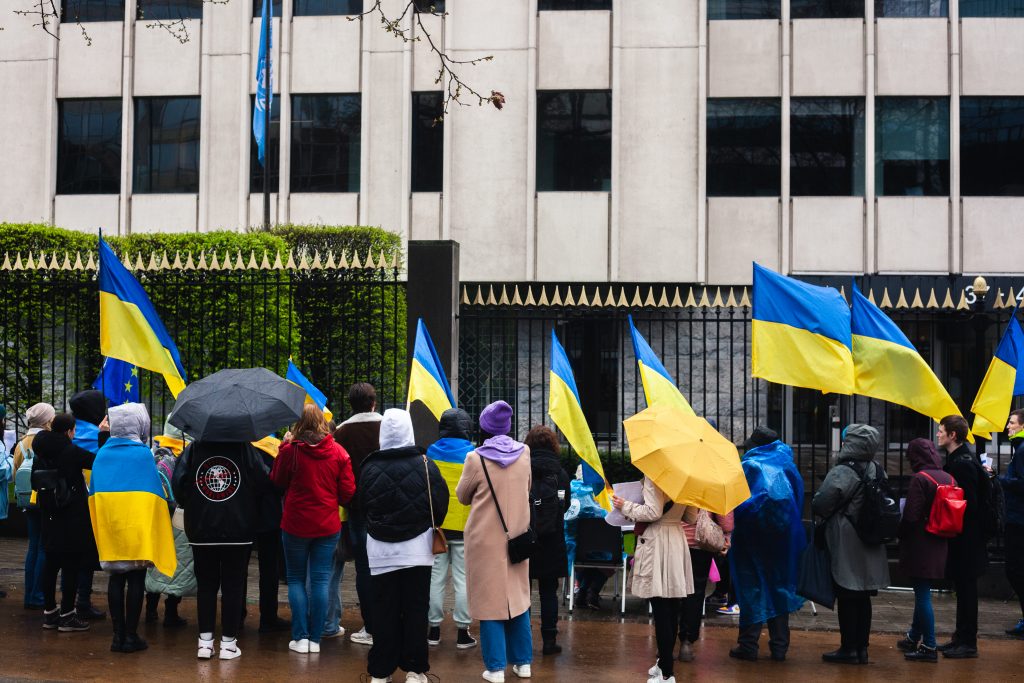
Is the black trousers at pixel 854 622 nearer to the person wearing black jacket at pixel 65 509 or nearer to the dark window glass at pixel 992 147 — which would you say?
the person wearing black jacket at pixel 65 509

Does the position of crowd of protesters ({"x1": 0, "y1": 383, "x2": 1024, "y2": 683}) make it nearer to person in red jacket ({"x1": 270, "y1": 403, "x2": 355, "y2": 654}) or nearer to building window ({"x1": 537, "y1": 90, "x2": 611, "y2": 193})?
person in red jacket ({"x1": 270, "y1": 403, "x2": 355, "y2": 654})

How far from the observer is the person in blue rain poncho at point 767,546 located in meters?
8.30

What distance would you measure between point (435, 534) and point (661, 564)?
151cm

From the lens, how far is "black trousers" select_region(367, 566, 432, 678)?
7098 mm

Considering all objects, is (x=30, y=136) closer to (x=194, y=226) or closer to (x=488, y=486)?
(x=194, y=226)

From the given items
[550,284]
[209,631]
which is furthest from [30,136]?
[209,631]

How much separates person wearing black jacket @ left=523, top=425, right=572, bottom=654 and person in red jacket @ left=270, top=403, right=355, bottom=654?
138cm

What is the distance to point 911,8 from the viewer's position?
21609mm

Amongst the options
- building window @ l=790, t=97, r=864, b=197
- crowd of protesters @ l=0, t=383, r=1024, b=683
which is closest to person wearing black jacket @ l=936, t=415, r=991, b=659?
crowd of protesters @ l=0, t=383, r=1024, b=683

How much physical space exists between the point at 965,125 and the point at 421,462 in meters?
17.7

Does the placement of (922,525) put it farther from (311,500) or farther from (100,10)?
(100,10)

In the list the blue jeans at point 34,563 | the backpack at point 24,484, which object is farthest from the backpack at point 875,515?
the backpack at point 24,484

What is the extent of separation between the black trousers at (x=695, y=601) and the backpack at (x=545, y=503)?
1.05 meters

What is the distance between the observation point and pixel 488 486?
24.5 feet
